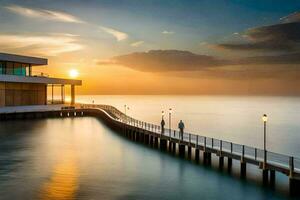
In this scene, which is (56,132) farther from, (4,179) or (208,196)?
(208,196)

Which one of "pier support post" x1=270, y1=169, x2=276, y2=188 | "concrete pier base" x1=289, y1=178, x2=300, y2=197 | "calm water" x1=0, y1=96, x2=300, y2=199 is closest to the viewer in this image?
"concrete pier base" x1=289, y1=178, x2=300, y2=197

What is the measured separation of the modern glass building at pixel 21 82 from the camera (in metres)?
71.8

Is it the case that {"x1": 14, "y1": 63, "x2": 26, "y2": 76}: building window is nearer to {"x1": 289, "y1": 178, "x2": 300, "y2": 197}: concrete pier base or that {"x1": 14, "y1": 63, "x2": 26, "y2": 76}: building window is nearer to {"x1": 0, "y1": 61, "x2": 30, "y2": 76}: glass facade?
{"x1": 0, "y1": 61, "x2": 30, "y2": 76}: glass facade

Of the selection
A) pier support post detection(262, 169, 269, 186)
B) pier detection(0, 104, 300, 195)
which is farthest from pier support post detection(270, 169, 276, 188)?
pier support post detection(262, 169, 269, 186)

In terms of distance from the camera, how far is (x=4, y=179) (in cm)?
2695

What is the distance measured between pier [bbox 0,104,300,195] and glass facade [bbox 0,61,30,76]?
7.52m

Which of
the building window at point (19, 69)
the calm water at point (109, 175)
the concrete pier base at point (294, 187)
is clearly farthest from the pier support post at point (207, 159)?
the building window at point (19, 69)

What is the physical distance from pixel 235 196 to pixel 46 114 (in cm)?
6089

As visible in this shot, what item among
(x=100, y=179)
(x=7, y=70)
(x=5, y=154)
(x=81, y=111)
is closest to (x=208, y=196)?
(x=100, y=179)

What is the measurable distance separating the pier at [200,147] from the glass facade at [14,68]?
7517 mm

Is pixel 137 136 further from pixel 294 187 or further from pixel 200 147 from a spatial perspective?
pixel 294 187

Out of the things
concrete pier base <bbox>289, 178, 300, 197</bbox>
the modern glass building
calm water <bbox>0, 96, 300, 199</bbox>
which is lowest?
calm water <bbox>0, 96, 300, 199</bbox>

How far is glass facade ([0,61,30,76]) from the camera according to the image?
72113mm

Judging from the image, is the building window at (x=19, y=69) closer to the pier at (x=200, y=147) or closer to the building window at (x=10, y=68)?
the building window at (x=10, y=68)
